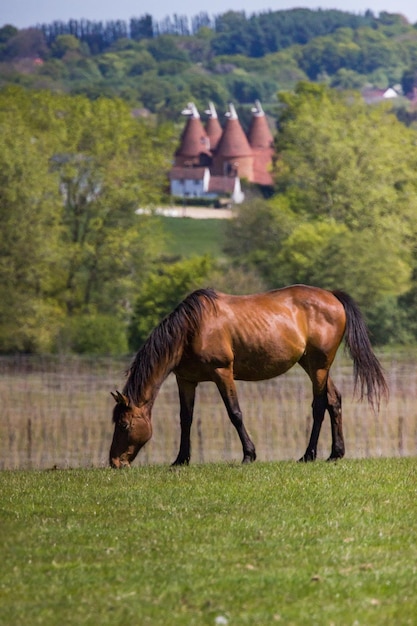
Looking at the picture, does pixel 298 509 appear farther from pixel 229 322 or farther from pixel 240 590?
pixel 229 322

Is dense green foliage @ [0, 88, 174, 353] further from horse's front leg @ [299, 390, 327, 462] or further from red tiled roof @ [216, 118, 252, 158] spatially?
red tiled roof @ [216, 118, 252, 158]

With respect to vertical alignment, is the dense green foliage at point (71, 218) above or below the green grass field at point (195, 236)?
above

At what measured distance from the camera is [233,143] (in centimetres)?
15012

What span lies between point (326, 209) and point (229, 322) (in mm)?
54604

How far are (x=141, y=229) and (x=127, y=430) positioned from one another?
5103 centimetres

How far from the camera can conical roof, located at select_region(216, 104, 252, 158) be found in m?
150

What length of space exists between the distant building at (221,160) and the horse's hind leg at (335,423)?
121631 mm

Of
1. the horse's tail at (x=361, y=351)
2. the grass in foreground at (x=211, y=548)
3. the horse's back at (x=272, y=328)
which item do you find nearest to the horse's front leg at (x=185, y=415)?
the horse's back at (x=272, y=328)

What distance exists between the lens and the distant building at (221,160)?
141875 millimetres

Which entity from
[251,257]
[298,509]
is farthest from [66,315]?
[298,509]

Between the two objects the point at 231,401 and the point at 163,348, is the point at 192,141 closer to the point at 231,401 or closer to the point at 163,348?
the point at 231,401

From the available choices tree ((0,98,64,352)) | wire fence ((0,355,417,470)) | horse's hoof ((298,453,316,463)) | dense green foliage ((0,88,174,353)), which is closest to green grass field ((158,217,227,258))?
dense green foliage ((0,88,174,353))

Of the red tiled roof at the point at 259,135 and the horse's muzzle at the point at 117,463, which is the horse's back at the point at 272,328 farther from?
the red tiled roof at the point at 259,135

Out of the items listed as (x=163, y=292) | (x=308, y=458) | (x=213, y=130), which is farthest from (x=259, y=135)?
(x=308, y=458)
